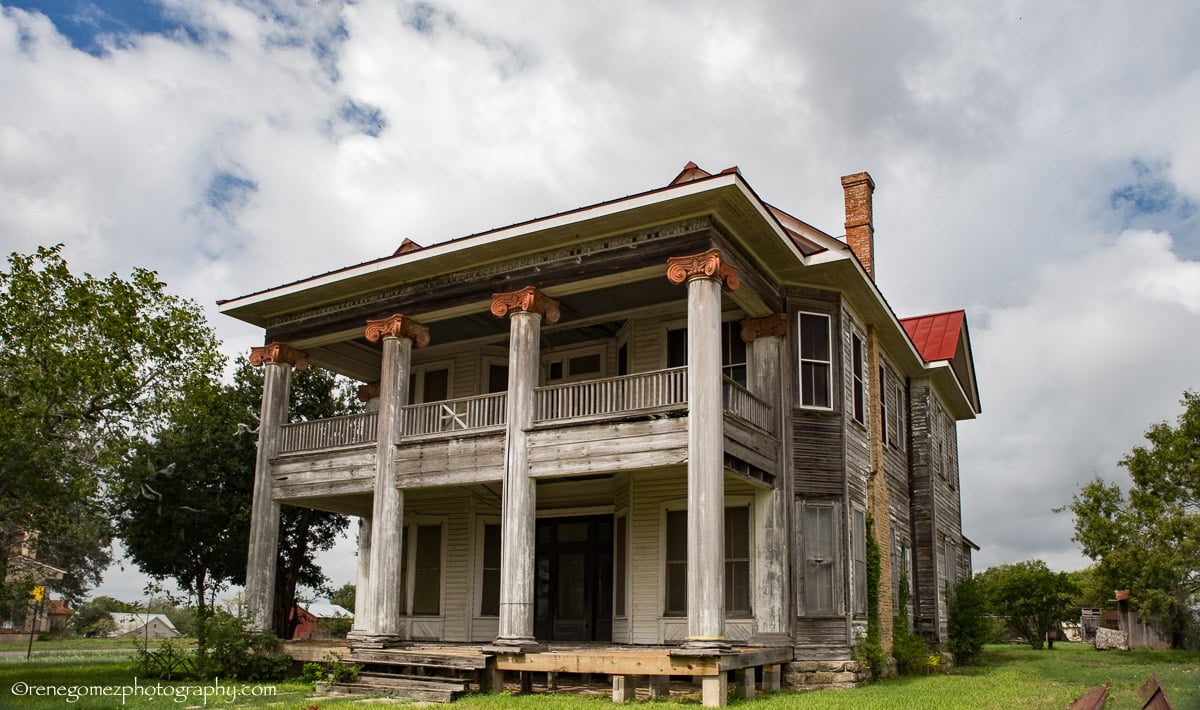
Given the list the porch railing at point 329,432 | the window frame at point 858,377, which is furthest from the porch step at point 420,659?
the window frame at point 858,377

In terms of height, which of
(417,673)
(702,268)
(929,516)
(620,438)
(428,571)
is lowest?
(417,673)

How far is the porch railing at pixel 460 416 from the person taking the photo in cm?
1825

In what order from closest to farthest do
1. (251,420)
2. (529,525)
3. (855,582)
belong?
(529,525), (855,582), (251,420)

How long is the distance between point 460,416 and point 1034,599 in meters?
32.8

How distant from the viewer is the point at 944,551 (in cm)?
2631

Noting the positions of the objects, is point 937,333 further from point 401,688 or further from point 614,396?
point 401,688

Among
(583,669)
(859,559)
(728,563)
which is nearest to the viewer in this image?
(583,669)

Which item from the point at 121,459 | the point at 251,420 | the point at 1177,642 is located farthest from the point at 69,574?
the point at 1177,642

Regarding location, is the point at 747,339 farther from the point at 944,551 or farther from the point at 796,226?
the point at 944,551

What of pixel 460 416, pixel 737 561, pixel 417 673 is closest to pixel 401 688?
pixel 417 673

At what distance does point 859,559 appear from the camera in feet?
62.2

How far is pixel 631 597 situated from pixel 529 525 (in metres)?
3.38

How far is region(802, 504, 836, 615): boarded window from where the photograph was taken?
17797 millimetres

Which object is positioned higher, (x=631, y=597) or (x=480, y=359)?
(x=480, y=359)
